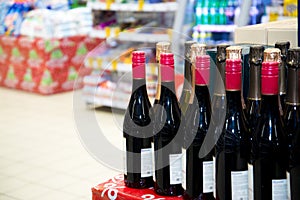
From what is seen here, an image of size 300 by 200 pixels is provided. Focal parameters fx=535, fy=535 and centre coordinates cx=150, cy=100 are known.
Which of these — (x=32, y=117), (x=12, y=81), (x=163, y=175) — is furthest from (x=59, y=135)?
(x=163, y=175)

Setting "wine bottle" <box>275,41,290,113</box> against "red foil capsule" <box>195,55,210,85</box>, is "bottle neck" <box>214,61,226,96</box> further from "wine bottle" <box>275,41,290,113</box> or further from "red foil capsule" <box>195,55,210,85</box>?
"wine bottle" <box>275,41,290,113</box>

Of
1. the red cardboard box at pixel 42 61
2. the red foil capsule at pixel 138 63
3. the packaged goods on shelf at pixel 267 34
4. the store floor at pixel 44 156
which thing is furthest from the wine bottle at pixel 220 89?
the red cardboard box at pixel 42 61

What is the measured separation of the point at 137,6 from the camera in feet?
18.9

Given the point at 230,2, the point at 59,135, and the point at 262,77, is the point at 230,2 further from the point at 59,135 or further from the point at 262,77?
the point at 262,77

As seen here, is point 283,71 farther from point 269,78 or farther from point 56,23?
point 56,23

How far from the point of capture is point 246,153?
139cm

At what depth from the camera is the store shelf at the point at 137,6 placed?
5574mm

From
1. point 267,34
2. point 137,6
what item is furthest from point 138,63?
point 137,6

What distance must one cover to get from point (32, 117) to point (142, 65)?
438cm

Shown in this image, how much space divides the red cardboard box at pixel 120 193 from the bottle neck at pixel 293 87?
1.38 ft

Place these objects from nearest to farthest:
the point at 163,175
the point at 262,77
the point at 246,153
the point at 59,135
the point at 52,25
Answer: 1. the point at 262,77
2. the point at 246,153
3. the point at 163,175
4. the point at 59,135
5. the point at 52,25

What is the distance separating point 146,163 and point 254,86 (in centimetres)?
40

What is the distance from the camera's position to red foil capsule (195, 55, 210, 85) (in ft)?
4.50

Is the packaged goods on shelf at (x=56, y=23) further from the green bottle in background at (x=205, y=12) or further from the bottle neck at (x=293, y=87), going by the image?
the bottle neck at (x=293, y=87)
